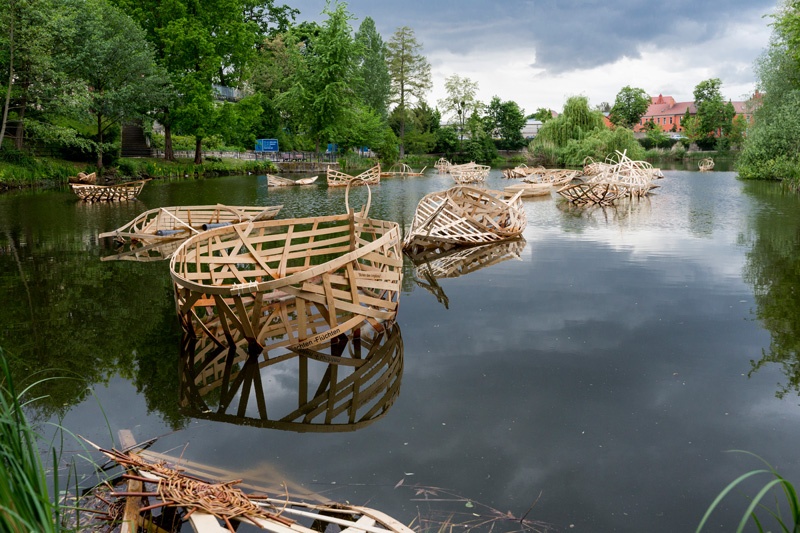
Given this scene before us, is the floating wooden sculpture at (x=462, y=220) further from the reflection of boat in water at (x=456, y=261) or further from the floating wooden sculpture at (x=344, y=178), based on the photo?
the floating wooden sculpture at (x=344, y=178)

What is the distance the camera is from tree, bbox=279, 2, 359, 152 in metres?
48.2

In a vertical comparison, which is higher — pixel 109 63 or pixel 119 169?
pixel 109 63

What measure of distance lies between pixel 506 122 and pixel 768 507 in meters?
79.6

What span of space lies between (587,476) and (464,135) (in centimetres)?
7705

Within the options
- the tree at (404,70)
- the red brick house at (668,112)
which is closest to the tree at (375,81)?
the tree at (404,70)

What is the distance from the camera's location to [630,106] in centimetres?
9594

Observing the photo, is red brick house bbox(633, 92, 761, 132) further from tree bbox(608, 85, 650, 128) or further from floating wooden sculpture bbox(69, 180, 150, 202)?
floating wooden sculpture bbox(69, 180, 150, 202)

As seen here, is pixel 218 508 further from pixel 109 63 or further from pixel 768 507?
pixel 109 63

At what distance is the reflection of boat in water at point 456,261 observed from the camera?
1123 centimetres

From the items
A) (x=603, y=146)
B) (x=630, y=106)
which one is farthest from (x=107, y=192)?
(x=630, y=106)

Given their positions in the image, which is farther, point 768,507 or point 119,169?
point 119,169

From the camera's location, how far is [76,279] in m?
11.0

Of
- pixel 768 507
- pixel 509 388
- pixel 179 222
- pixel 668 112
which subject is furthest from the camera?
pixel 668 112

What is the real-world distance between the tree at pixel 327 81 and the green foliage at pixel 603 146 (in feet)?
60.3
